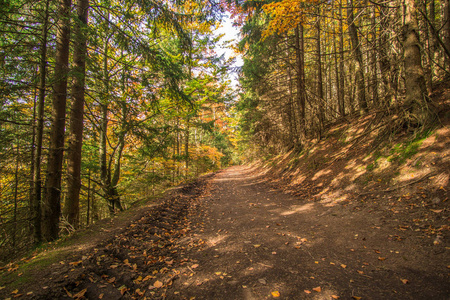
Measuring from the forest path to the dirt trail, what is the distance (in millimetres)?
11

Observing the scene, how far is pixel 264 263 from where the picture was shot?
2984mm

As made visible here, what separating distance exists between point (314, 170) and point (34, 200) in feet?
30.5

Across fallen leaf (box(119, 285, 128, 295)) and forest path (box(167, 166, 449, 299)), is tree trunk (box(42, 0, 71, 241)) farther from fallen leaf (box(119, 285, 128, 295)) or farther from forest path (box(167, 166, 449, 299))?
forest path (box(167, 166, 449, 299))

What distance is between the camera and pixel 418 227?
335 cm

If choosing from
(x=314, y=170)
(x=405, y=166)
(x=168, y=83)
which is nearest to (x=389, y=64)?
(x=405, y=166)

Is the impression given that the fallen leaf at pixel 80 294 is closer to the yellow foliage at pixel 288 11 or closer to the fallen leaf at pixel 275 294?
the fallen leaf at pixel 275 294

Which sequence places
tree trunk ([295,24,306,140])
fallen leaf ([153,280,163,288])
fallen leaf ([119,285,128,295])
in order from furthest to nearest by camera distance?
tree trunk ([295,24,306,140]) < fallen leaf ([153,280,163,288]) < fallen leaf ([119,285,128,295])

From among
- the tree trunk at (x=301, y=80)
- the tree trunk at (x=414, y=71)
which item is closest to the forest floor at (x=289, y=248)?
the tree trunk at (x=414, y=71)

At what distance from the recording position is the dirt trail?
228 centimetres

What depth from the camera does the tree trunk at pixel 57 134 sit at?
13.3 ft

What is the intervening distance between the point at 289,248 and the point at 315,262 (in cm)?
55

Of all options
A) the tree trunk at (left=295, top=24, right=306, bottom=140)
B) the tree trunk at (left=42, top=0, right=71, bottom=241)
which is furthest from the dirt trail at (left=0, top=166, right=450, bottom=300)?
the tree trunk at (left=295, top=24, right=306, bottom=140)

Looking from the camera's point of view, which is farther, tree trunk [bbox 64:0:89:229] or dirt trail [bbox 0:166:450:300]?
tree trunk [bbox 64:0:89:229]

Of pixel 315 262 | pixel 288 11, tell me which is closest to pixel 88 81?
pixel 315 262
